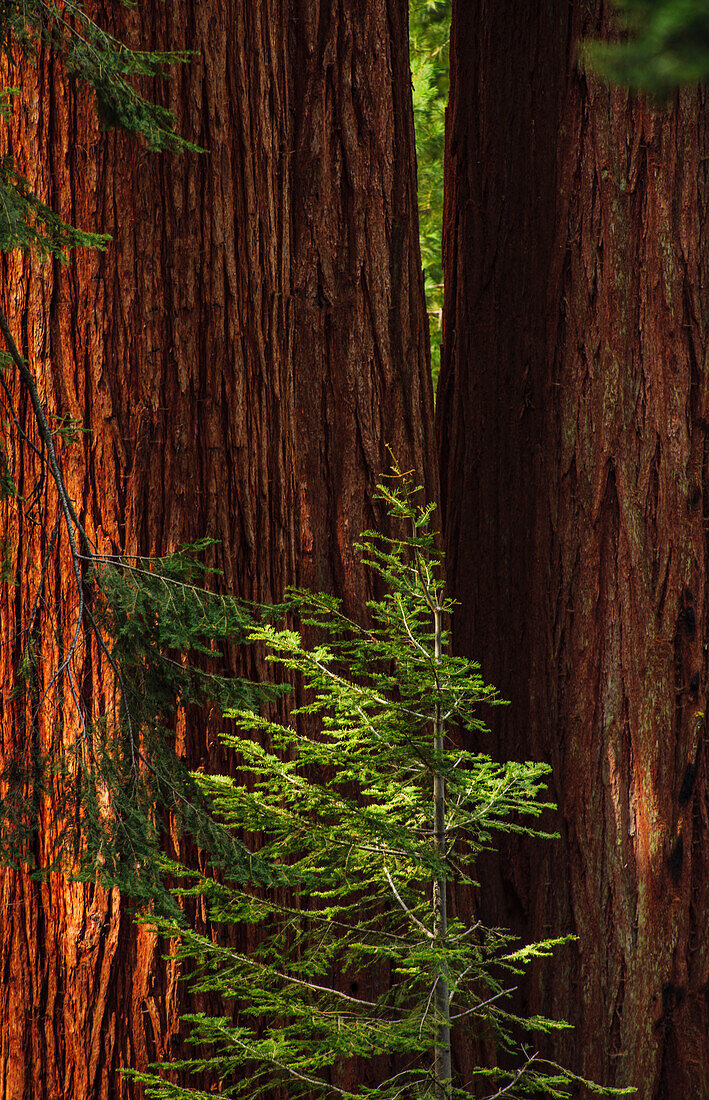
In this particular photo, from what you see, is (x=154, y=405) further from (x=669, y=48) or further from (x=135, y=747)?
(x=669, y=48)

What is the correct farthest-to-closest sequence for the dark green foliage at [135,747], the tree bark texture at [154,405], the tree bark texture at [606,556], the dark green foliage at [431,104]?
the dark green foliage at [431,104]
the tree bark texture at [606,556]
the tree bark texture at [154,405]
the dark green foliage at [135,747]

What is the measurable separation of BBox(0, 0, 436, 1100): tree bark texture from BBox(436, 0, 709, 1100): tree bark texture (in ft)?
3.28

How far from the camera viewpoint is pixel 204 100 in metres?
2.90

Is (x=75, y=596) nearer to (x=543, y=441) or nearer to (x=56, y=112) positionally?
(x=56, y=112)

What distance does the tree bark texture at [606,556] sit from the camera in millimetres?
3541

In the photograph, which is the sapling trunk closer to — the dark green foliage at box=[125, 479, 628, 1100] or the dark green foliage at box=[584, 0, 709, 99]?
the dark green foliage at box=[125, 479, 628, 1100]

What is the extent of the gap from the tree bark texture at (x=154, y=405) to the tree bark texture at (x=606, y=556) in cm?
100

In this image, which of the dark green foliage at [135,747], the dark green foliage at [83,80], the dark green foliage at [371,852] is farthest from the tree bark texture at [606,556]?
the dark green foliage at [83,80]

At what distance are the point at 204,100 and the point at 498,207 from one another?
169 centimetres

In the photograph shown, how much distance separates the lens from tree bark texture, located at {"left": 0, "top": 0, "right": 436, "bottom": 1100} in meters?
2.66

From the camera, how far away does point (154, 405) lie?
9.20 ft

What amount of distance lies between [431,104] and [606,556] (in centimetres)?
558

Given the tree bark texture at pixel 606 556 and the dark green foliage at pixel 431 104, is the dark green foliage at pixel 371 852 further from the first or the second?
the dark green foliage at pixel 431 104

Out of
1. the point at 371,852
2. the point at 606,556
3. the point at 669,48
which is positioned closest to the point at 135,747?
the point at 371,852
